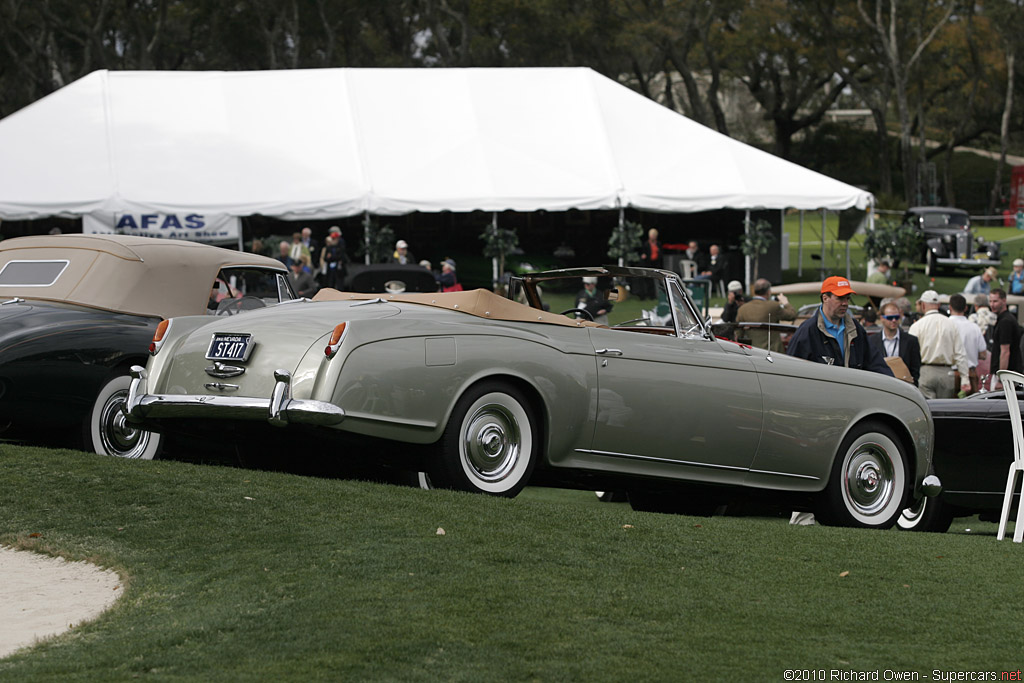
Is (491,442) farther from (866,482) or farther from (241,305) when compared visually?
(241,305)

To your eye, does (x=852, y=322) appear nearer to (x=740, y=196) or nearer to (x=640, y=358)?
(x=640, y=358)

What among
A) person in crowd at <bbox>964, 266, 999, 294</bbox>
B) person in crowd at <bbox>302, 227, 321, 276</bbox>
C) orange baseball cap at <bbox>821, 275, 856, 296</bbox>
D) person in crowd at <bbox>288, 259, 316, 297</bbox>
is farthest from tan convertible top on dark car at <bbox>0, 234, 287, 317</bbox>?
person in crowd at <bbox>964, 266, 999, 294</bbox>

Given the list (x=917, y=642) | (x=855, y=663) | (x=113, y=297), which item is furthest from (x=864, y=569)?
(x=113, y=297)

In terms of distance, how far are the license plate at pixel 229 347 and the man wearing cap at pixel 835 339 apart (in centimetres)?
415

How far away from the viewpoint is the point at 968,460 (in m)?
9.15

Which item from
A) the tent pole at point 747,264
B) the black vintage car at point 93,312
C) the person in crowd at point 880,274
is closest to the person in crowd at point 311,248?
the tent pole at point 747,264

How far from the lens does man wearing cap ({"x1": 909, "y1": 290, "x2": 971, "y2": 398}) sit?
14625 millimetres

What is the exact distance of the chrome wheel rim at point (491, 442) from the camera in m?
6.96

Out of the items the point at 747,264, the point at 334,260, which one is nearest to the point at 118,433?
the point at 334,260

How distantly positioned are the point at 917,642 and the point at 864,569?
4.15 feet

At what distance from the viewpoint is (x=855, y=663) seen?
480 centimetres

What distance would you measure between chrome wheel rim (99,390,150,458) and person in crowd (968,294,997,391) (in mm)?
9962

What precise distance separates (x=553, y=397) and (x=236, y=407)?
1679 millimetres

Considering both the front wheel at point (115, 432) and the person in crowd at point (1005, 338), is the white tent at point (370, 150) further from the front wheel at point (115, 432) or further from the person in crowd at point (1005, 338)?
the front wheel at point (115, 432)
